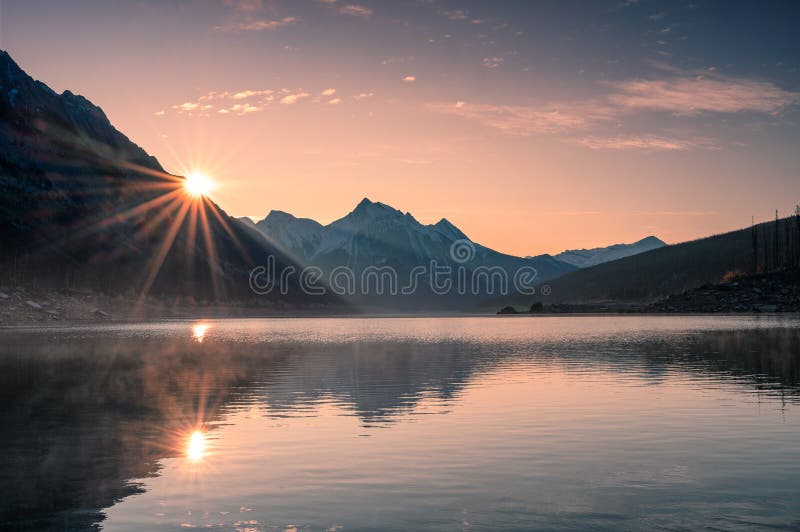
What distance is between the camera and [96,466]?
2778cm

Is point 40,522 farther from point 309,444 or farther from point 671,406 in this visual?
point 671,406

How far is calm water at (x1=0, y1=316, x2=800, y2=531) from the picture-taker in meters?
21.4

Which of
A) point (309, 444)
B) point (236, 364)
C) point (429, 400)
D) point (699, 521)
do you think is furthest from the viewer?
point (236, 364)

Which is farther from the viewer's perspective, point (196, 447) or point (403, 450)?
point (196, 447)

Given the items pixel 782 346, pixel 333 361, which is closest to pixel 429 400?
pixel 333 361

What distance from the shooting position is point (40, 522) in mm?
20719

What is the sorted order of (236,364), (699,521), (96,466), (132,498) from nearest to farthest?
1. (699,521)
2. (132,498)
3. (96,466)
4. (236,364)

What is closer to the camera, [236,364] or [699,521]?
[699,521]

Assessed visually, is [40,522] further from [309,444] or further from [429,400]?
[429,400]

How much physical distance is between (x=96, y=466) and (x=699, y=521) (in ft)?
66.1

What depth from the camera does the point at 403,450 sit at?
1220 inches

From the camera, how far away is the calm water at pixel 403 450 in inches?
843

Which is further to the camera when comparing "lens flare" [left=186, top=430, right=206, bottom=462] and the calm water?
"lens flare" [left=186, top=430, right=206, bottom=462]

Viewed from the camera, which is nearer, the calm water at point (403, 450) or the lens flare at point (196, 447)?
the calm water at point (403, 450)
